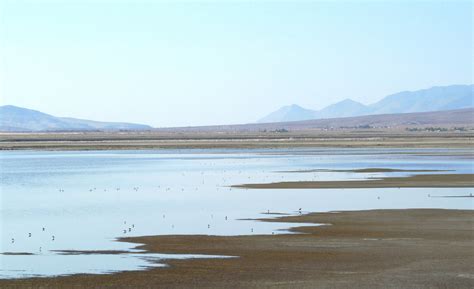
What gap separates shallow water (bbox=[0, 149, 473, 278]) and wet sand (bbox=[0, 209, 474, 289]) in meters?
1.25

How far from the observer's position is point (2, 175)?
56375 mm

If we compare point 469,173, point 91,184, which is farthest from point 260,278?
point 469,173

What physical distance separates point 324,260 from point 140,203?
16.9 meters

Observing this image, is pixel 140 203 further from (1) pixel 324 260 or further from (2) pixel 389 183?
(1) pixel 324 260

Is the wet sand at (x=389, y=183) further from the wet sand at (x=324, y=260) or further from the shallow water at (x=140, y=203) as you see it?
the wet sand at (x=324, y=260)

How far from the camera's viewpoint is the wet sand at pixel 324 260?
19.8 m

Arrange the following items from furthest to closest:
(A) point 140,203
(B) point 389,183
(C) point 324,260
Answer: (B) point 389,183, (A) point 140,203, (C) point 324,260

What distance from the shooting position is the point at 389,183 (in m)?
45.8

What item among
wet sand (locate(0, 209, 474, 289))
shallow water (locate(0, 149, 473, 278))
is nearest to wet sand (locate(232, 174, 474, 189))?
shallow water (locate(0, 149, 473, 278))

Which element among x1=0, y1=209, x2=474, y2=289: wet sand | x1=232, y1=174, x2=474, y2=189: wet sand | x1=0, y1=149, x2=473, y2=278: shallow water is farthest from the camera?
x1=232, y1=174, x2=474, y2=189: wet sand

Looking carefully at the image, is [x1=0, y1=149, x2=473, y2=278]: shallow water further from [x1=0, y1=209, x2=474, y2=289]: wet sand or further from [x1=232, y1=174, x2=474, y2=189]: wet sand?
[x1=232, y1=174, x2=474, y2=189]: wet sand

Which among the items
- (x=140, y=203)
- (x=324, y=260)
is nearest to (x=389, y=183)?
(x=140, y=203)

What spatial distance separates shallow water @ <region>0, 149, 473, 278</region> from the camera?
2415 centimetres

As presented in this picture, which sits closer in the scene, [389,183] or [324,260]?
[324,260]
